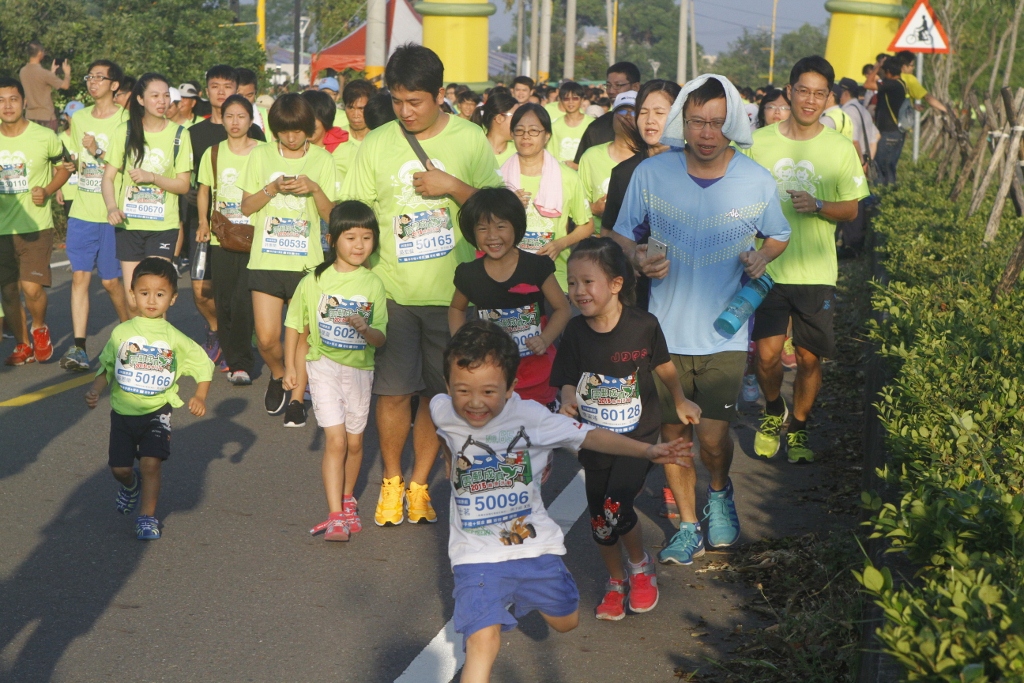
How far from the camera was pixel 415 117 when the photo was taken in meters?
6.09

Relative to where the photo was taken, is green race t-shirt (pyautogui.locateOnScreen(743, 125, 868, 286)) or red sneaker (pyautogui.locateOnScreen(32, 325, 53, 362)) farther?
red sneaker (pyautogui.locateOnScreen(32, 325, 53, 362))

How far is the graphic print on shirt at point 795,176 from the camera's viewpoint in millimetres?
7262

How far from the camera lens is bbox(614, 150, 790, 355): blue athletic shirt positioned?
18.4ft

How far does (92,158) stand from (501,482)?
6506 millimetres

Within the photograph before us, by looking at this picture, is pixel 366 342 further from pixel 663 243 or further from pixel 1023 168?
pixel 1023 168

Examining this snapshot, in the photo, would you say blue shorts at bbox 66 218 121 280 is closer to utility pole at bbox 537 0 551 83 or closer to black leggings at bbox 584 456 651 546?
black leggings at bbox 584 456 651 546

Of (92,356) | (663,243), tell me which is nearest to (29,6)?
(92,356)

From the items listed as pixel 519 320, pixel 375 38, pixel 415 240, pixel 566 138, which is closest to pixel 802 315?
pixel 519 320

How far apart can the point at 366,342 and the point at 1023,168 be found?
6.02 m

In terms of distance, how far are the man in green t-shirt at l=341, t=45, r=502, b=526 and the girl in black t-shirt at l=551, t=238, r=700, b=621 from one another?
124 cm

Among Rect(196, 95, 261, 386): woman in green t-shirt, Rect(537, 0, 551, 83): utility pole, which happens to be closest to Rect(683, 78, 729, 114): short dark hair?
Rect(196, 95, 261, 386): woman in green t-shirt

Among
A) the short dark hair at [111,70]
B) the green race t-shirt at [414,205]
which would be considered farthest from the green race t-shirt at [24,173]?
the green race t-shirt at [414,205]

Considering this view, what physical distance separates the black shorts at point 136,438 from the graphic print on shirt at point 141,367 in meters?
0.13

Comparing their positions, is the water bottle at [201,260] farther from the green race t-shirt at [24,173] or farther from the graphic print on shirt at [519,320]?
the graphic print on shirt at [519,320]
